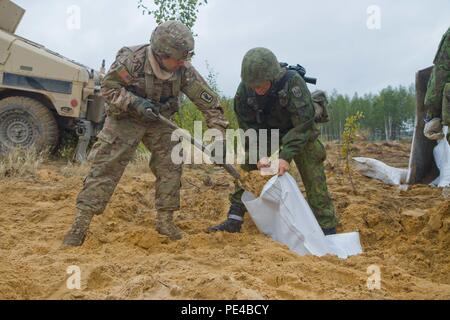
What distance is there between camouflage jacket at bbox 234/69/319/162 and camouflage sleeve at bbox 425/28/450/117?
2.85 ft

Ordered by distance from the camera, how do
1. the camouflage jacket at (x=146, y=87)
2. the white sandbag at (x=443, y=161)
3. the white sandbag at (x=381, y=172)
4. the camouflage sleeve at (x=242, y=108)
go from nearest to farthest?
the camouflage jacket at (x=146, y=87), the camouflage sleeve at (x=242, y=108), the white sandbag at (x=443, y=161), the white sandbag at (x=381, y=172)

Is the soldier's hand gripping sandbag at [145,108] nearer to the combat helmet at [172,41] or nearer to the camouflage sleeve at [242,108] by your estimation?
the combat helmet at [172,41]

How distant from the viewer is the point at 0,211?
4.93 metres

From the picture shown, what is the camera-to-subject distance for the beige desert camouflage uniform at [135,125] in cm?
381

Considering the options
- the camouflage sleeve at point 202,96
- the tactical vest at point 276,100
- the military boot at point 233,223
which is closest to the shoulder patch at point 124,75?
the camouflage sleeve at point 202,96

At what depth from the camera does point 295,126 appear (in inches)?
160

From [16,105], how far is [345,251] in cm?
564

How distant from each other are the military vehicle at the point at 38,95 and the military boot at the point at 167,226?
13.1 ft

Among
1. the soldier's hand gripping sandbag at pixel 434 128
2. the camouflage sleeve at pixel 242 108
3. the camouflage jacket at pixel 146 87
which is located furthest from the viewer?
the camouflage sleeve at pixel 242 108

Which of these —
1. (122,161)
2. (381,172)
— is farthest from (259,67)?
(381,172)

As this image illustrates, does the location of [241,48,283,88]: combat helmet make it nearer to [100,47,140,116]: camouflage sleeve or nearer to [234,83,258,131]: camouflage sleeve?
[234,83,258,131]: camouflage sleeve

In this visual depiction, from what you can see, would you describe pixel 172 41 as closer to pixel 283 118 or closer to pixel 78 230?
pixel 283 118

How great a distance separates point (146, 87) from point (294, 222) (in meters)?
1.41

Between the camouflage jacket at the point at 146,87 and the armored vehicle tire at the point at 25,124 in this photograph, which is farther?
the armored vehicle tire at the point at 25,124
